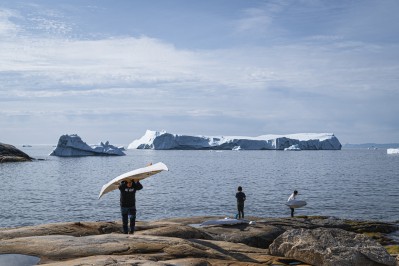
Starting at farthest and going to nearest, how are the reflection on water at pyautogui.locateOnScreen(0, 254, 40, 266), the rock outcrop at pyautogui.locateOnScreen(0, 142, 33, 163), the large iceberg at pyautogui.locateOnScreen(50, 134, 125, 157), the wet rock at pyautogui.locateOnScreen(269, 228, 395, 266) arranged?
the large iceberg at pyautogui.locateOnScreen(50, 134, 125, 157) → the rock outcrop at pyautogui.locateOnScreen(0, 142, 33, 163) → the wet rock at pyautogui.locateOnScreen(269, 228, 395, 266) → the reflection on water at pyautogui.locateOnScreen(0, 254, 40, 266)

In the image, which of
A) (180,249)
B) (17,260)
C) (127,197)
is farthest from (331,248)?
(17,260)

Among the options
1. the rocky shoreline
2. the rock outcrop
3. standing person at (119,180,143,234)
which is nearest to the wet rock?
the rocky shoreline

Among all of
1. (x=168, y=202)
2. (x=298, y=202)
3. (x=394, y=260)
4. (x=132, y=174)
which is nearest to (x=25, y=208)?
(x=168, y=202)

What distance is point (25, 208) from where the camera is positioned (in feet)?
123

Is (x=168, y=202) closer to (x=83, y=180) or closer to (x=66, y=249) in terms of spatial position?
(x=83, y=180)

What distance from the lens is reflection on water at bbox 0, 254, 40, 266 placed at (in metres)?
10.1

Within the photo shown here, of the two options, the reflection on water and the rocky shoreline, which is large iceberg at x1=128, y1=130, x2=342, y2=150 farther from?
the reflection on water

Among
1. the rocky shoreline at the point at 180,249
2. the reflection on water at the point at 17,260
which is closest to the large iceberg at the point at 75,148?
the rocky shoreline at the point at 180,249

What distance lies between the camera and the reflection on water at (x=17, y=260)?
33.3 feet

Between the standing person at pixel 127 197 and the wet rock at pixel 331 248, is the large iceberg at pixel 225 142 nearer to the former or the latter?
the standing person at pixel 127 197

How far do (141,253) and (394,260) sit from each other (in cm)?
676

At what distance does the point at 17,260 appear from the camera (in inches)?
409

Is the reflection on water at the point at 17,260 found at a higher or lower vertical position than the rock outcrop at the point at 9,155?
lower

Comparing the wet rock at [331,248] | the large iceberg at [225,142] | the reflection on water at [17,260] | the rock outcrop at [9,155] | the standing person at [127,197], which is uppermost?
the large iceberg at [225,142]
